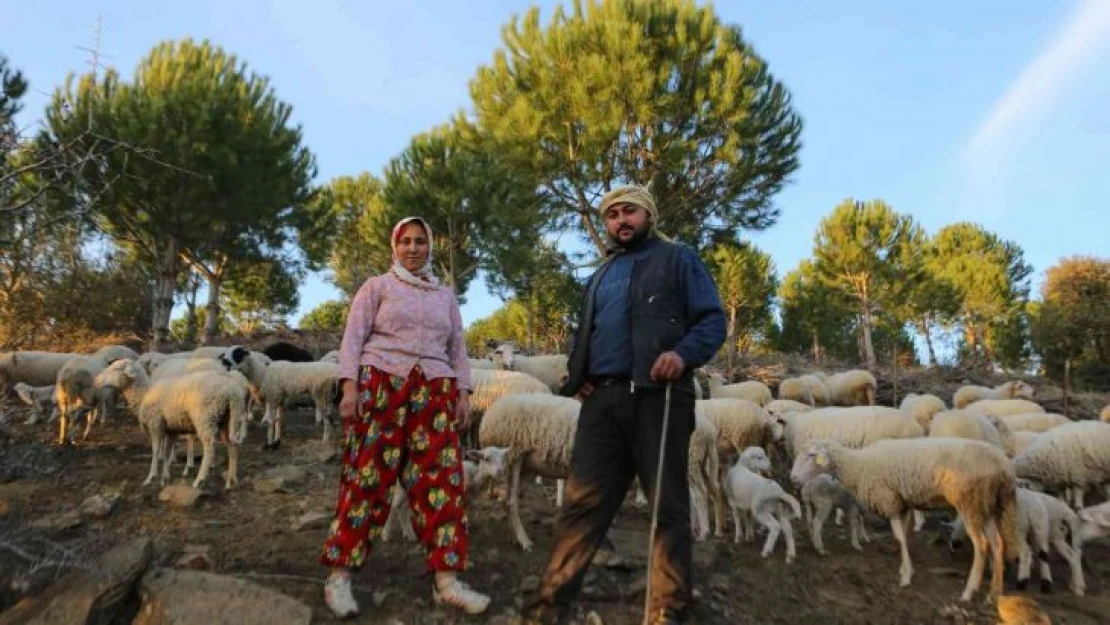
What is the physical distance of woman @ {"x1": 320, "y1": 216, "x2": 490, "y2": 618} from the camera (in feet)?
11.0

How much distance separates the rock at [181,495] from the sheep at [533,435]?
2.50 metres

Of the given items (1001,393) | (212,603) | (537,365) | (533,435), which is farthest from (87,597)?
(1001,393)

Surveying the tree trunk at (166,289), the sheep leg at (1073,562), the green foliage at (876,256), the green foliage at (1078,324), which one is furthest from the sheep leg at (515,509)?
the green foliage at (876,256)

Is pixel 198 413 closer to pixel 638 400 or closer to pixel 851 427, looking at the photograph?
pixel 638 400

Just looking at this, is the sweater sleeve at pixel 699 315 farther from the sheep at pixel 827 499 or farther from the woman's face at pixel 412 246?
the sheep at pixel 827 499

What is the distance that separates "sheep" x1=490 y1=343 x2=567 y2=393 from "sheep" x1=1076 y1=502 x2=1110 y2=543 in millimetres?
8108

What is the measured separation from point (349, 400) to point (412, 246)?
95 centimetres

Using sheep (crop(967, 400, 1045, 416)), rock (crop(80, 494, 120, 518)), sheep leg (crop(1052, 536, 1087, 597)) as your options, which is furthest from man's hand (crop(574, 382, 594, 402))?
sheep (crop(967, 400, 1045, 416))

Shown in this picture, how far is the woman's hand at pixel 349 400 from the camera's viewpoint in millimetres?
3365

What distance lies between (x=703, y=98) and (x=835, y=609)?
15119 millimetres

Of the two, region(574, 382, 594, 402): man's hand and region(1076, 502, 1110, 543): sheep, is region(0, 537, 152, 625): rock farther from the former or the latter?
Result: region(1076, 502, 1110, 543): sheep

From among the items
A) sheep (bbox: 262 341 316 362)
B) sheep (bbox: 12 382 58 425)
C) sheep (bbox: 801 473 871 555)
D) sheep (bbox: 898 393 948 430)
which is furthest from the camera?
sheep (bbox: 262 341 316 362)

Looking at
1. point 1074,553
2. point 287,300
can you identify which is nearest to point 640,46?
point 1074,553

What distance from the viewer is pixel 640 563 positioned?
4430mm
